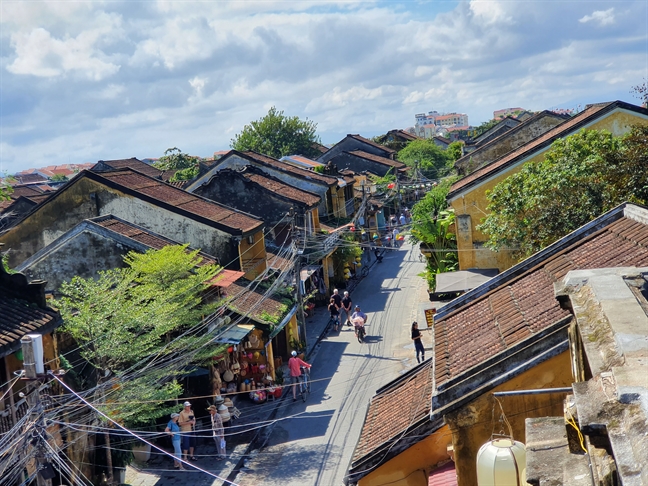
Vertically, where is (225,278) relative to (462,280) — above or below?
above

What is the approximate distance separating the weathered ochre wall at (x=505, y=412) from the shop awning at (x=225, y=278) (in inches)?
492

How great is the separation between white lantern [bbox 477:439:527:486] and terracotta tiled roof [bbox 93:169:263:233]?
745 inches

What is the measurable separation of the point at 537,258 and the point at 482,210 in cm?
1411

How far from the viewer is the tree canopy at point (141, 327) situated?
610 inches

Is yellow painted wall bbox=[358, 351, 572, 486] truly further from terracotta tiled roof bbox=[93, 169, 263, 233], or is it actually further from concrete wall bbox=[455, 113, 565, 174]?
concrete wall bbox=[455, 113, 565, 174]

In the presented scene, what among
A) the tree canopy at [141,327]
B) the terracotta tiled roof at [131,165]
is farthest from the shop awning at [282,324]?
the terracotta tiled roof at [131,165]

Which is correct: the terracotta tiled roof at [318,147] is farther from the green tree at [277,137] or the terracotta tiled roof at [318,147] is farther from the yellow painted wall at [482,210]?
the yellow painted wall at [482,210]

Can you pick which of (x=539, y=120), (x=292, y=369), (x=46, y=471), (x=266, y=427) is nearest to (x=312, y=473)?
(x=266, y=427)

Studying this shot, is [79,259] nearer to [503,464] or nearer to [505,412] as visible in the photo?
[505,412]

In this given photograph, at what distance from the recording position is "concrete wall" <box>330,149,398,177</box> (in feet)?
214

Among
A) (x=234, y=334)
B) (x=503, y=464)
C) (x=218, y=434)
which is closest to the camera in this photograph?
(x=503, y=464)

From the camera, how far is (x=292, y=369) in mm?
21969

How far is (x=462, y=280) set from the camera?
2492 cm

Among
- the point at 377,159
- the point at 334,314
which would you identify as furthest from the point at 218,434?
the point at 377,159
